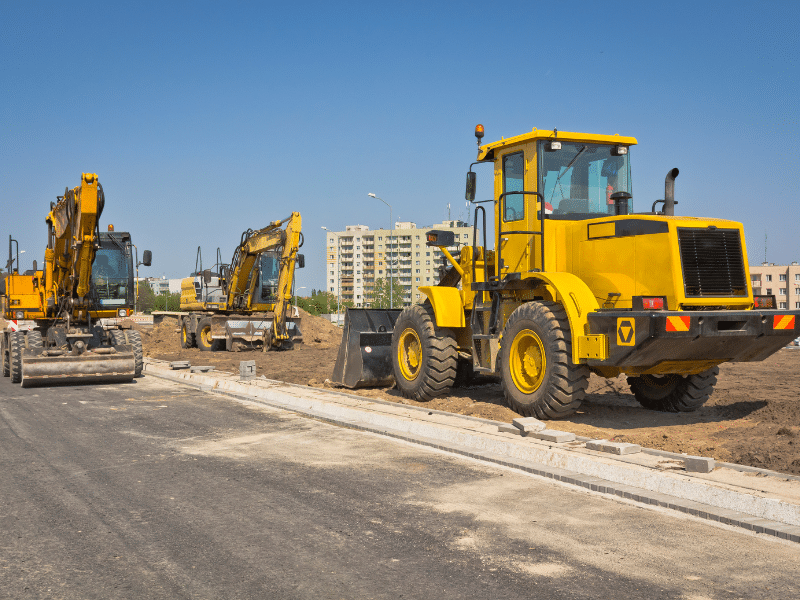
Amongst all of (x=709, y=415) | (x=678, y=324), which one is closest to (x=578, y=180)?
Result: (x=678, y=324)

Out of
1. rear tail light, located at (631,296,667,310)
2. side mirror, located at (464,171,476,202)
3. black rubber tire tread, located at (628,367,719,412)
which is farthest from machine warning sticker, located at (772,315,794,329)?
side mirror, located at (464,171,476,202)

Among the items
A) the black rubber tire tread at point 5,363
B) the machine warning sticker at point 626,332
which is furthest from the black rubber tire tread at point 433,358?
the black rubber tire tread at point 5,363

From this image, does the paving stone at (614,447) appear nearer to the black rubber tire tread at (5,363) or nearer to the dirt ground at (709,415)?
the dirt ground at (709,415)

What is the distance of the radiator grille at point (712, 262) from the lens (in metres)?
8.23

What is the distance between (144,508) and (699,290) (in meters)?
6.03

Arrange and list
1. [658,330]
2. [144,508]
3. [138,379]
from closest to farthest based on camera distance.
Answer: [144,508]
[658,330]
[138,379]

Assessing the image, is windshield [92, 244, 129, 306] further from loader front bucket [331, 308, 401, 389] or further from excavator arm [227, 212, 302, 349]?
loader front bucket [331, 308, 401, 389]

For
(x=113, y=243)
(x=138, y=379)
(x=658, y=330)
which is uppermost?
(x=113, y=243)

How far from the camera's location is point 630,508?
598cm

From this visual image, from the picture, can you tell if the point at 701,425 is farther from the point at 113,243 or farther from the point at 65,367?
the point at 113,243

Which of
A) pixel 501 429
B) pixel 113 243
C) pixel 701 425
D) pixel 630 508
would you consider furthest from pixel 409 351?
pixel 113 243

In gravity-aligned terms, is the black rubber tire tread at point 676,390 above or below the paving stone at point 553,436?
above

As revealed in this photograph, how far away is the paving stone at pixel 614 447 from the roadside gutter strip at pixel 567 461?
0.22 ft

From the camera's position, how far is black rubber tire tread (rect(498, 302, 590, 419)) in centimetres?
875
